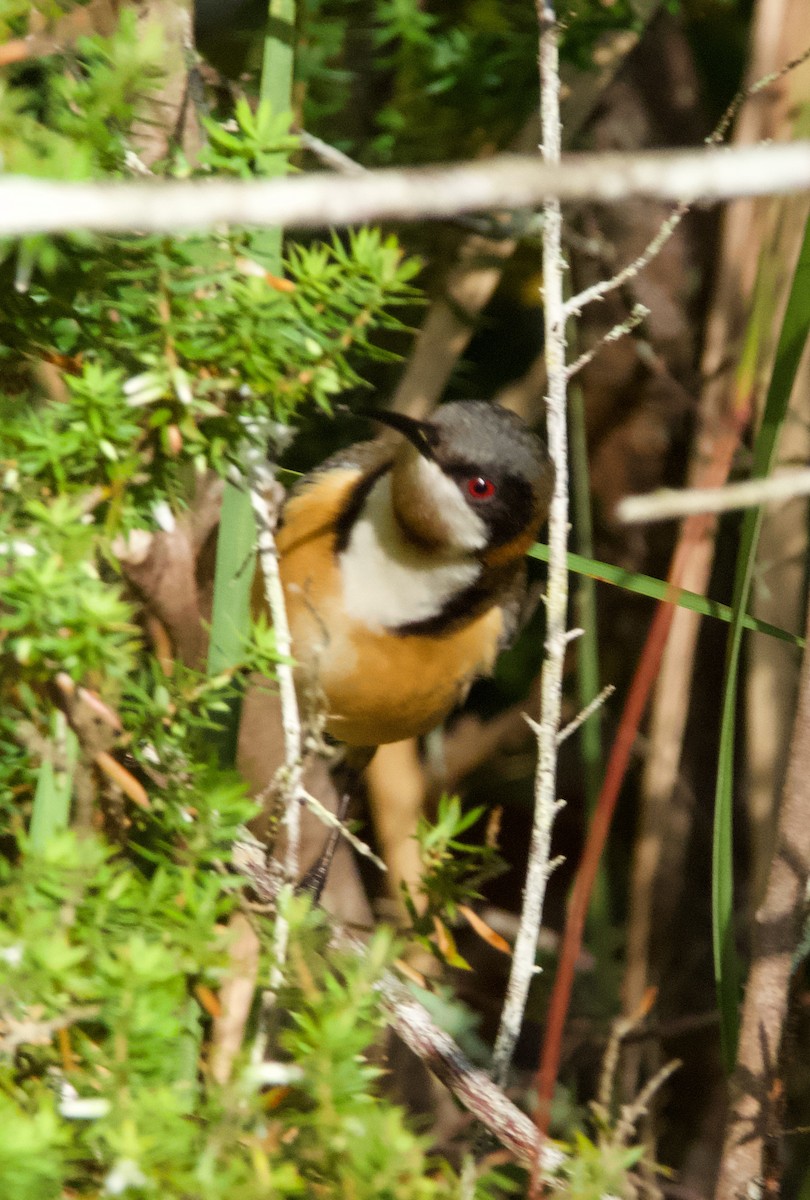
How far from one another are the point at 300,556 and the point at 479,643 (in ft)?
0.91

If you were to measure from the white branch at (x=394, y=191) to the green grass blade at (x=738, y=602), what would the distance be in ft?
1.92

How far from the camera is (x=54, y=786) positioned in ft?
2.63

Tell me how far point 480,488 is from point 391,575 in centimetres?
16

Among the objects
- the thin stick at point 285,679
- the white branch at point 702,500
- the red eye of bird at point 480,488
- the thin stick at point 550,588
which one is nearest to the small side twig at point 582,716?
the thin stick at point 550,588

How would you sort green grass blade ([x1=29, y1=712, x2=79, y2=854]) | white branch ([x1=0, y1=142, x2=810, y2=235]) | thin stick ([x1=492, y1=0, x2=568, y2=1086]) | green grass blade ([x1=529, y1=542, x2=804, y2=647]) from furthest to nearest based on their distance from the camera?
green grass blade ([x1=529, y1=542, x2=804, y2=647])
thin stick ([x1=492, y1=0, x2=568, y2=1086])
green grass blade ([x1=29, y1=712, x2=79, y2=854])
white branch ([x1=0, y1=142, x2=810, y2=235])

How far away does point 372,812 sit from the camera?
193 cm

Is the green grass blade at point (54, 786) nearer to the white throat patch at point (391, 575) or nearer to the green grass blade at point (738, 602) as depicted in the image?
the green grass blade at point (738, 602)

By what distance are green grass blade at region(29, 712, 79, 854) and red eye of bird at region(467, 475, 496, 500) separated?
0.69m

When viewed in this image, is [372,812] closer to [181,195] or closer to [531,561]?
[531,561]

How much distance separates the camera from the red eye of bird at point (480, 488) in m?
1.39

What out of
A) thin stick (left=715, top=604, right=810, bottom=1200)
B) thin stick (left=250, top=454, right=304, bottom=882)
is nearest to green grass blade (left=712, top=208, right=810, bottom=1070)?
thin stick (left=715, top=604, right=810, bottom=1200)

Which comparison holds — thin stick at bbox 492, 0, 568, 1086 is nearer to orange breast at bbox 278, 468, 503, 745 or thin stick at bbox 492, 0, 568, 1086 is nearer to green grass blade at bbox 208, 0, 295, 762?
green grass blade at bbox 208, 0, 295, 762

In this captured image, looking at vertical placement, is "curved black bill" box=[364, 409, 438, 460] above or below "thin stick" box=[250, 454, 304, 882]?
above

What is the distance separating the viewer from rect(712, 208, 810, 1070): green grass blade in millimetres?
976
